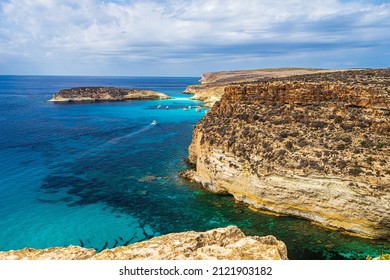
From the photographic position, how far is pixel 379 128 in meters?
27.9

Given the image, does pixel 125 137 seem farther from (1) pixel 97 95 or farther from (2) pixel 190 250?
(1) pixel 97 95

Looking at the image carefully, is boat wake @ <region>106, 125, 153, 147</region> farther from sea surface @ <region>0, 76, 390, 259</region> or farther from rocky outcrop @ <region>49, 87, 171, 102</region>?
rocky outcrop @ <region>49, 87, 171, 102</region>

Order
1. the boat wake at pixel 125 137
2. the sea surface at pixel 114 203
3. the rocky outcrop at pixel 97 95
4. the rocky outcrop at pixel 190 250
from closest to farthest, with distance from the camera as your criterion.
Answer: the rocky outcrop at pixel 190 250, the sea surface at pixel 114 203, the boat wake at pixel 125 137, the rocky outcrop at pixel 97 95

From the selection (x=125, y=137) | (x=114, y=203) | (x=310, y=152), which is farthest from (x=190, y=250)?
(x=125, y=137)

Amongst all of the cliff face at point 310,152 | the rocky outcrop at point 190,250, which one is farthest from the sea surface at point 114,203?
the rocky outcrop at point 190,250

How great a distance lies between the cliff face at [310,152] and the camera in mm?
25422

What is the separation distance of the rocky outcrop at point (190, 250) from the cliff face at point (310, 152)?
614 inches

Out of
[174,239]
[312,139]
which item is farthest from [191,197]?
[174,239]

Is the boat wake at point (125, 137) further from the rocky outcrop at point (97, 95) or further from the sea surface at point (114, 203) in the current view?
the rocky outcrop at point (97, 95)

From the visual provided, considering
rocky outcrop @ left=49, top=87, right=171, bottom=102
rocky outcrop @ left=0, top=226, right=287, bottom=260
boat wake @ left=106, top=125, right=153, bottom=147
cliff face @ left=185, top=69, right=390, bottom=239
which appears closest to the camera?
rocky outcrop @ left=0, top=226, right=287, bottom=260

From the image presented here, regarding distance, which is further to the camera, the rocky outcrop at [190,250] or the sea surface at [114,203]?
the sea surface at [114,203]

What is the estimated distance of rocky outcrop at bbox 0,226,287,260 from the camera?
11.5m

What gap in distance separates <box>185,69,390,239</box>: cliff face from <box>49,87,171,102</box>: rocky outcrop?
109319mm

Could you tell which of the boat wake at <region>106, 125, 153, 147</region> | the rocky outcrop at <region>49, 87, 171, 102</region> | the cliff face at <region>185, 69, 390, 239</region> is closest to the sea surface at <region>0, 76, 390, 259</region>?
the boat wake at <region>106, 125, 153, 147</region>
